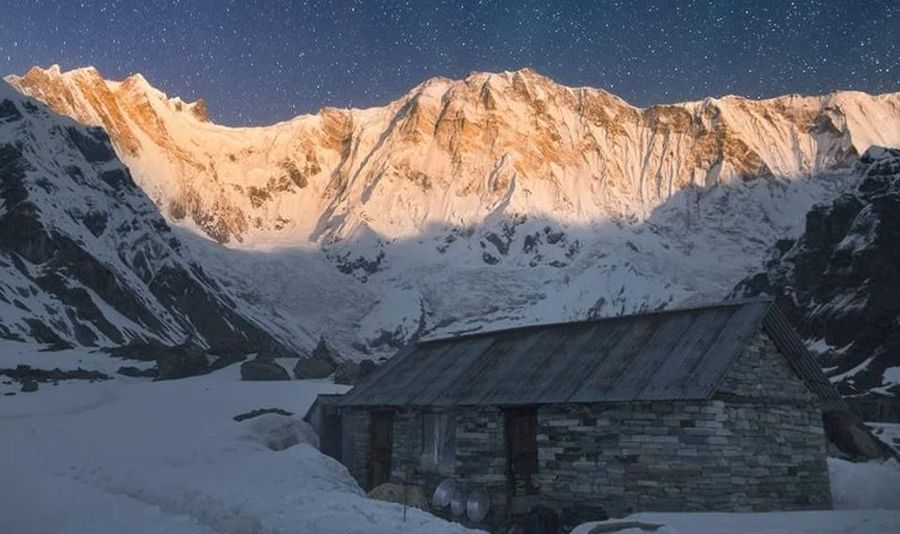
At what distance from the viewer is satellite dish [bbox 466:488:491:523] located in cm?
2322

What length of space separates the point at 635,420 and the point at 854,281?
86.1 metres

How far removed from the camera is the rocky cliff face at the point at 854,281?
82562mm

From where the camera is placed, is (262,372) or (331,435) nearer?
(331,435)

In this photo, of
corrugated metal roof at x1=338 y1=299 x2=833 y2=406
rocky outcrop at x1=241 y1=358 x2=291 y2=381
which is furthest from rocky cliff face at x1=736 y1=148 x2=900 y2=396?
corrugated metal roof at x1=338 y1=299 x2=833 y2=406

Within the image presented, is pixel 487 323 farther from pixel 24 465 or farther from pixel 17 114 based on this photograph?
pixel 24 465

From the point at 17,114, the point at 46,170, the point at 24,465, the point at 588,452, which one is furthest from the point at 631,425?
the point at 17,114

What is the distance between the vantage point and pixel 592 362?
23.8m

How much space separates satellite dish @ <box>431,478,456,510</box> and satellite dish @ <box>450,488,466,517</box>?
0.11 m

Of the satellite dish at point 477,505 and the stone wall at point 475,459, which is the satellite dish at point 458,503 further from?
the stone wall at point 475,459

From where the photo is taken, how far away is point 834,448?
2808 cm

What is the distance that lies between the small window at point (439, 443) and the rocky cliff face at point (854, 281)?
5670 cm

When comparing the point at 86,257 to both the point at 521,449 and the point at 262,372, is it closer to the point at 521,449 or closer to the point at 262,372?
the point at 262,372

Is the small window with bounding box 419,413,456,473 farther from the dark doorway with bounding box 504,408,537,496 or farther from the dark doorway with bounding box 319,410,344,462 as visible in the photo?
the dark doorway with bounding box 319,410,344,462

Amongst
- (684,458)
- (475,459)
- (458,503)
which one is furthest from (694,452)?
(458,503)
